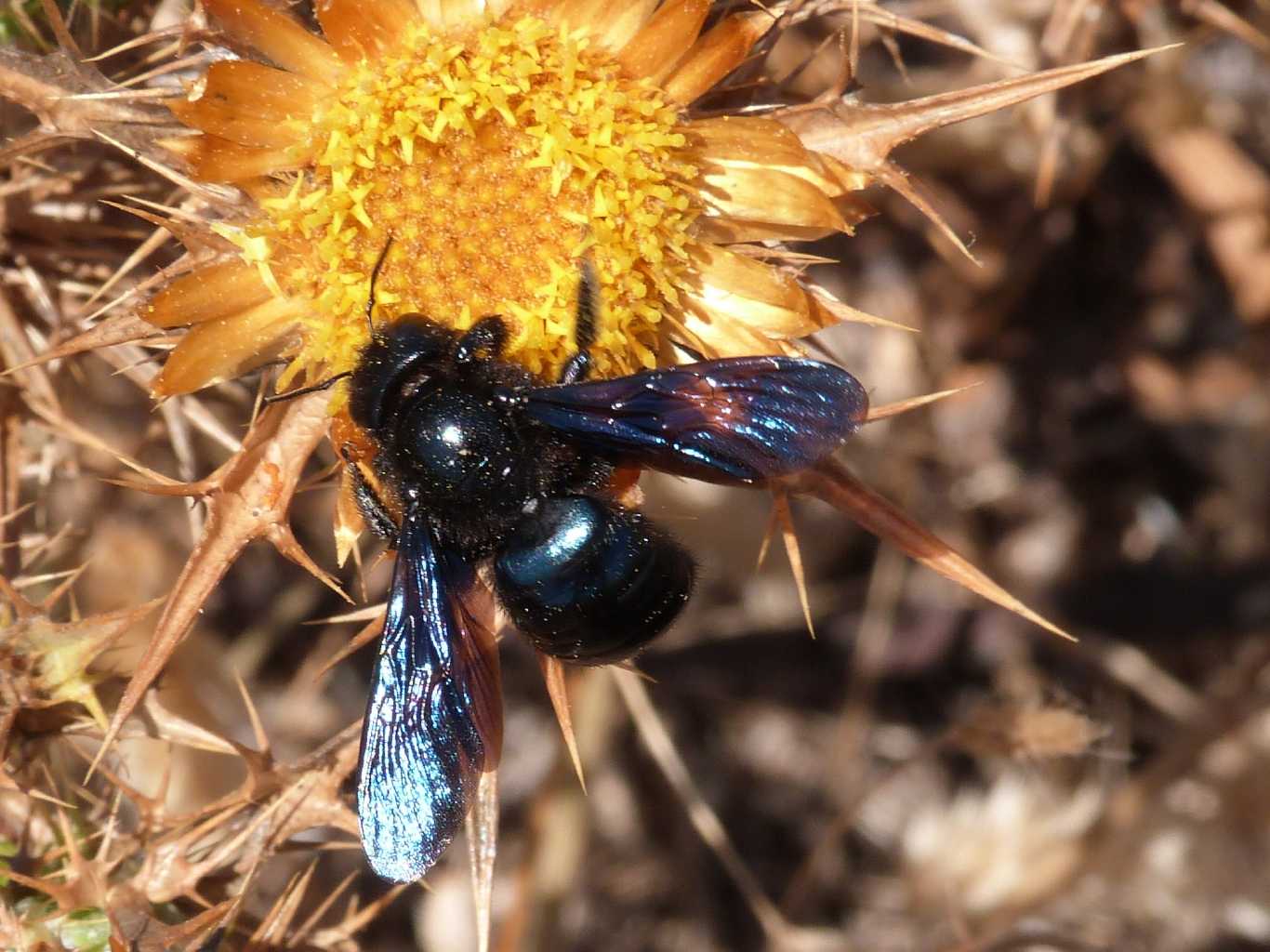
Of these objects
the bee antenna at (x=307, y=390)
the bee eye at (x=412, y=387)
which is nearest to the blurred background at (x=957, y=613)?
the bee antenna at (x=307, y=390)

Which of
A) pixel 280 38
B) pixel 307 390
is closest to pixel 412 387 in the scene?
pixel 307 390

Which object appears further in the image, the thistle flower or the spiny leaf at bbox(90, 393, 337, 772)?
the thistle flower

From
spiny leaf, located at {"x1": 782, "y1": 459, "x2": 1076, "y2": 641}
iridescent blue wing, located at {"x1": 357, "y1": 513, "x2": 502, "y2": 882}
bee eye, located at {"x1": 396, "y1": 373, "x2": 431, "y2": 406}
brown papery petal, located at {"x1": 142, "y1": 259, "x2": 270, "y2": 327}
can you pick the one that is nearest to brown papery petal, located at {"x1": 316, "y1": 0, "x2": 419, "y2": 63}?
brown papery petal, located at {"x1": 142, "y1": 259, "x2": 270, "y2": 327}

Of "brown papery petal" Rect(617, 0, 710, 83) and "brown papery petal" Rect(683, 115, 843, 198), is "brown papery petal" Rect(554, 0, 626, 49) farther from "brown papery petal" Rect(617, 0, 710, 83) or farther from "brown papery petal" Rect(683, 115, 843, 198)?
"brown papery petal" Rect(683, 115, 843, 198)

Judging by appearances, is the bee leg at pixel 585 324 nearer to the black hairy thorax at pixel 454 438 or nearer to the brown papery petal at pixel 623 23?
the black hairy thorax at pixel 454 438

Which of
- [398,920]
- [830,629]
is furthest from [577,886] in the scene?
[830,629]

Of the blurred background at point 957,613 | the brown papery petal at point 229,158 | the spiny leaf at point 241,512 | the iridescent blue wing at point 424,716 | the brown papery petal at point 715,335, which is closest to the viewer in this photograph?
the spiny leaf at point 241,512
